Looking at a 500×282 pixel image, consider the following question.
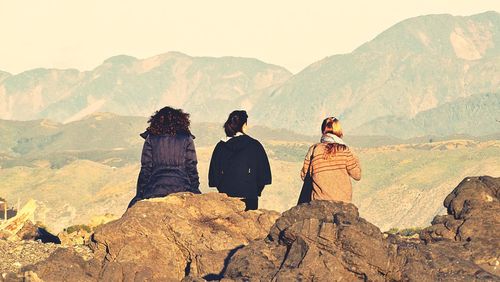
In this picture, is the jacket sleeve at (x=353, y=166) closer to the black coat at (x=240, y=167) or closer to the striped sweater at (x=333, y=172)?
the striped sweater at (x=333, y=172)

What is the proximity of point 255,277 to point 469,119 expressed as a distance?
544 ft

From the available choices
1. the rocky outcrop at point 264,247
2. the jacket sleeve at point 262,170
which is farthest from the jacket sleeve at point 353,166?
the jacket sleeve at point 262,170

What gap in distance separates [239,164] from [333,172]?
1165 millimetres

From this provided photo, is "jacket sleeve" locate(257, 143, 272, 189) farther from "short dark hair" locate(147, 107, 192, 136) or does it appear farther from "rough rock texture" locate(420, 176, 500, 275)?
"rough rock texture" locate(420, 176, 500, 275)

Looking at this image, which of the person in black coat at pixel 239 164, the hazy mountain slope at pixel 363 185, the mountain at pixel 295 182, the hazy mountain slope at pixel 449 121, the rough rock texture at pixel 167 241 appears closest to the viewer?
the rough rock texture at pixel 167 241

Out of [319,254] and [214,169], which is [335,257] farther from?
[214,169]

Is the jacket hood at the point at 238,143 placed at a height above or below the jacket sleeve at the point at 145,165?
above

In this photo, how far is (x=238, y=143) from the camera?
11.6 m

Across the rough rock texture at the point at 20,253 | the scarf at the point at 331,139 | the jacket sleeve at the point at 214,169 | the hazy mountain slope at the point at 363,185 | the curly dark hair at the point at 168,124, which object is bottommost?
the hazy mountain slope at the point at 363,185

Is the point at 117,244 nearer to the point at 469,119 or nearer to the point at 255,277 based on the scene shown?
the point at 255,277

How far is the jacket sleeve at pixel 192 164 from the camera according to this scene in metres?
11.5

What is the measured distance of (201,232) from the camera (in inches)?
437

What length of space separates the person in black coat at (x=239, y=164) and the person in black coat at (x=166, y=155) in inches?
13.3

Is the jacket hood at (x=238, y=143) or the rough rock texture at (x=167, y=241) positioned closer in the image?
the rough rock texture at (x=167, y=241)
